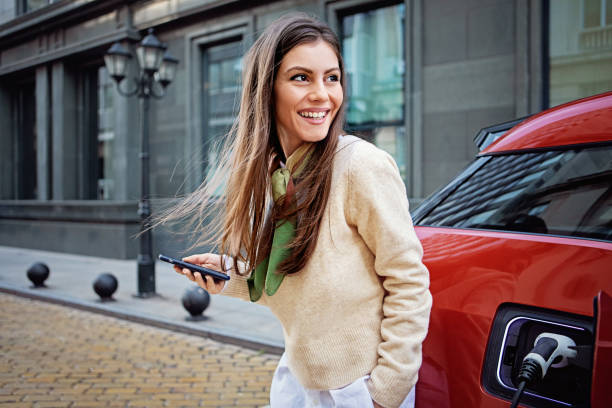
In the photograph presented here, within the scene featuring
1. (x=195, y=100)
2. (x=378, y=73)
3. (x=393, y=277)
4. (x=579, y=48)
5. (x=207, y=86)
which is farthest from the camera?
(x=207, y=86)

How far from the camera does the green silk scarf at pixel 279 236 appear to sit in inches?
62.6

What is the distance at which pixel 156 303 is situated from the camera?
7785 mm

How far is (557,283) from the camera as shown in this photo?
4.54 ft

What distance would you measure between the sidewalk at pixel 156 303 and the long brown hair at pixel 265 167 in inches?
156

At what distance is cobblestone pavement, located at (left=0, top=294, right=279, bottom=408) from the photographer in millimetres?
4246

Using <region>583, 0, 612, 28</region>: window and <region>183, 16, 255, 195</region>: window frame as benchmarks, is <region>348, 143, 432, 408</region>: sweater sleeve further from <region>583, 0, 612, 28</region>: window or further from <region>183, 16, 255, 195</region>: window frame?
<region>183, 16, 255, 195</region>: window frame

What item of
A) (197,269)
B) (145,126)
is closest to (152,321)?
(145,126)

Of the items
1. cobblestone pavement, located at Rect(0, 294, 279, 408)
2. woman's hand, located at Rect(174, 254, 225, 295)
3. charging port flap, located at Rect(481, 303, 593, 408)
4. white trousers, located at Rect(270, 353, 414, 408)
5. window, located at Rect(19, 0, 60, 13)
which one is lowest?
cobblestone pavement, located at Rect(0, 294, 279, 408)

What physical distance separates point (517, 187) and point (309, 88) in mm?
868

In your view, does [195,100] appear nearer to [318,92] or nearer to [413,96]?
[413,96]

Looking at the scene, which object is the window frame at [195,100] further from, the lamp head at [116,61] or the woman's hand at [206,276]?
the woman's hand at [206,276]

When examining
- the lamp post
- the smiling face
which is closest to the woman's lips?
the smiling face

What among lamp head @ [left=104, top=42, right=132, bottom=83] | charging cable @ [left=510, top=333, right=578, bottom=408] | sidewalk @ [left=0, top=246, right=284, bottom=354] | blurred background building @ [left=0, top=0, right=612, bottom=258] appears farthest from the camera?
lamp head @ [left=104, top=42, right=132, bottom=83]

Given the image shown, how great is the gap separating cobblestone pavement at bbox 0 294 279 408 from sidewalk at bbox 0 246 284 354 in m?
0.16
